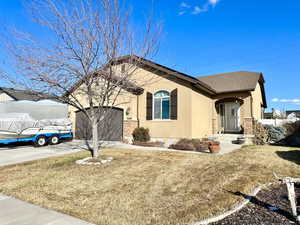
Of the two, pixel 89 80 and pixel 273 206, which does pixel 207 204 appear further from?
pixel 89 80

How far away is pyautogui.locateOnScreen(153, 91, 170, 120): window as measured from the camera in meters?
12.3

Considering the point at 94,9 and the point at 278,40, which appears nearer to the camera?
the point at 94,9

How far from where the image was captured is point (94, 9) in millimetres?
6863

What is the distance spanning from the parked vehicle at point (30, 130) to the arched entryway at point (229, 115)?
36.9 ft

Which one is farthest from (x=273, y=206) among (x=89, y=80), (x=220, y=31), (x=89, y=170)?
(x=220, y=31)

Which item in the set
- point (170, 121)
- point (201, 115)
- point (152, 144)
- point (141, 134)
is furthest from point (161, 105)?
point (201, 115)

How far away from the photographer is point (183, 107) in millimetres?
11570

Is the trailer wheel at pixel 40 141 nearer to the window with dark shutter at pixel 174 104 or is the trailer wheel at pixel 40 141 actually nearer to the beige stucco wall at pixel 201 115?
the window with dark shutter at pixel 174 104

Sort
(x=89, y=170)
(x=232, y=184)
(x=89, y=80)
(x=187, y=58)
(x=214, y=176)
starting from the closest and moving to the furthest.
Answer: (x=232, y=184) < (x=214, y=176) < (x=89, y=170) < (x=89, y=80) < (x=187, y=58)

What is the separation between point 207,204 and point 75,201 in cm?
275

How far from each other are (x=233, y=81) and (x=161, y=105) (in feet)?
22.3

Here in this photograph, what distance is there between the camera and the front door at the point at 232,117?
14414mm

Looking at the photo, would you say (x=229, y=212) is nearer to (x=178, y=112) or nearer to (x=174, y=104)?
(x=178, y=112)

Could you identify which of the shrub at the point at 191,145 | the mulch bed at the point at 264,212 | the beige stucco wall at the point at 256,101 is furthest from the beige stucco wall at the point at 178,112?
the mulch bed at the point at 264,212
